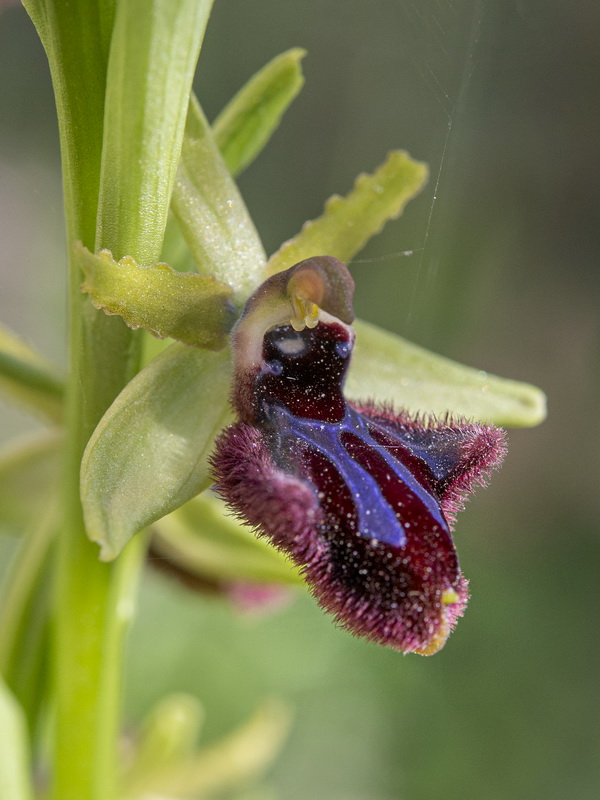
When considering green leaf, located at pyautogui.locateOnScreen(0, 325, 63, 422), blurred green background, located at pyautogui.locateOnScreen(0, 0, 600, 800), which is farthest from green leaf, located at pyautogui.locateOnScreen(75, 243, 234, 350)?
blurred green background, located at pyautogui.locateOnScreen(0, 0, 600, 800)

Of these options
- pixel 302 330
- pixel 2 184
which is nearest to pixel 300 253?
pixel 302 330

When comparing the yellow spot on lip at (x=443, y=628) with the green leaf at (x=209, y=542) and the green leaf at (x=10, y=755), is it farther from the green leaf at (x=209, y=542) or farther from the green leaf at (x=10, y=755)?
the green leaf at (x=209, y=542)

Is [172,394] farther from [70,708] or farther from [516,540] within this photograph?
[516,540]

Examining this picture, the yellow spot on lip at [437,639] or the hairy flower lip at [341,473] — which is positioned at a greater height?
the hairy flower lip at [341,473]

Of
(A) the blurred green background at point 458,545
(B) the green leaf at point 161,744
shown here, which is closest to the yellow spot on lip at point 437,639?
(B) the green leaf at point 161,744

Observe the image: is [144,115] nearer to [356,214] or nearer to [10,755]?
[356,214]

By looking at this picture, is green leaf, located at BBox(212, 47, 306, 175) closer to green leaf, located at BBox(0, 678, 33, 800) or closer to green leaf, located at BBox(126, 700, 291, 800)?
green leaf, located at BBox(0, 678, 33, 800)
